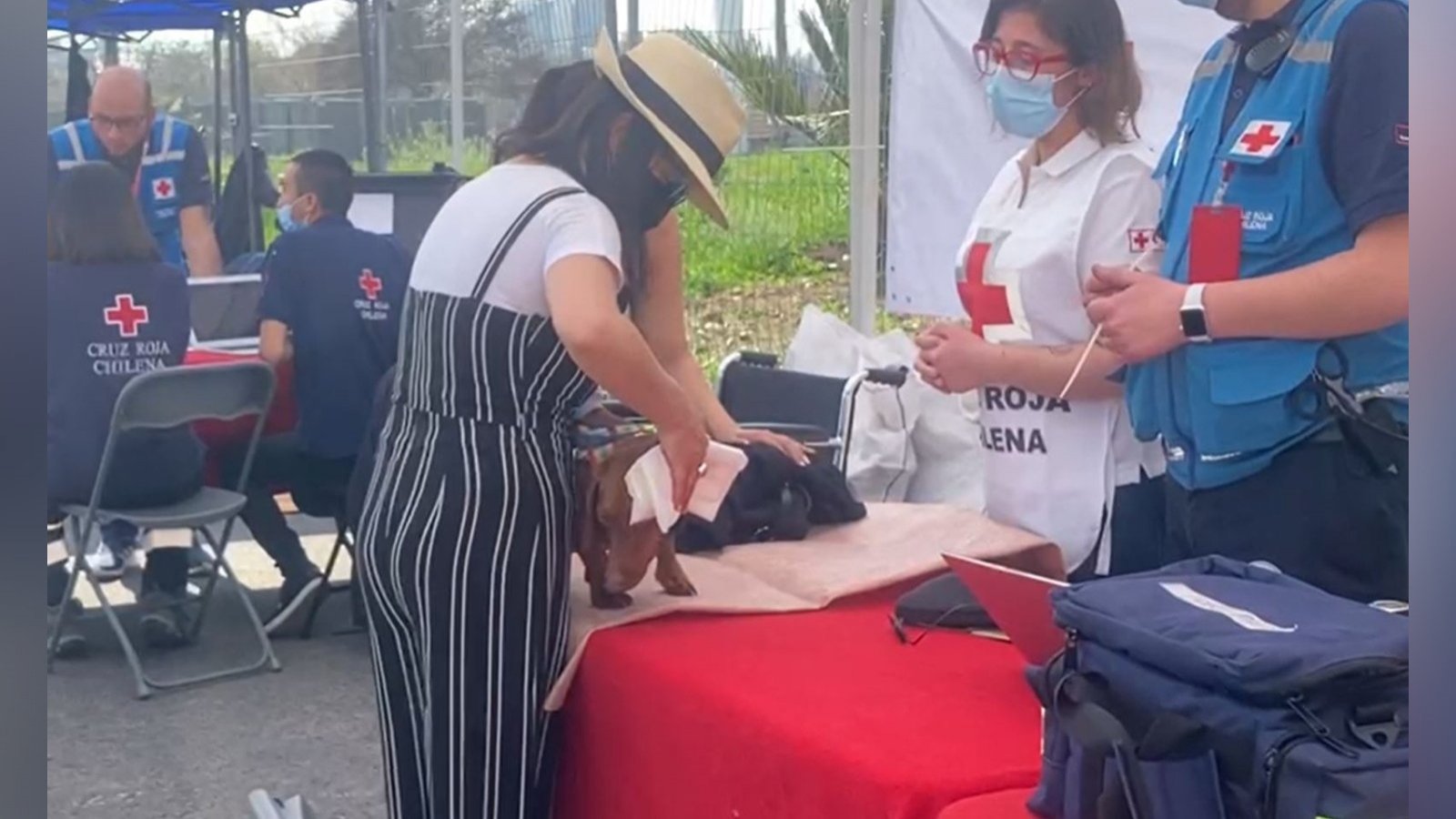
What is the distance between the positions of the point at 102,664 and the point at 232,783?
34.0 inches

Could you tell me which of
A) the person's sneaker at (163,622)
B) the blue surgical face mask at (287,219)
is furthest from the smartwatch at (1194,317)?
the person's sneaker at (163,622)

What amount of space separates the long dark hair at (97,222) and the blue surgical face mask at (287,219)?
41 cm

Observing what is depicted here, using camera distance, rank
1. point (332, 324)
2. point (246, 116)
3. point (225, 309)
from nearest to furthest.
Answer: point (332, 324)
point (225, 309)
point (246, 116)

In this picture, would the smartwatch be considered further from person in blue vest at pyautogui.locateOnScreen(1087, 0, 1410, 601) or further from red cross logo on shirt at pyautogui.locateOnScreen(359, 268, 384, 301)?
red cross logo on shirt at pyautogui.locateOnScreen(359, 268, 384, 301)

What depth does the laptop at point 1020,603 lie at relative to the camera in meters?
1.35

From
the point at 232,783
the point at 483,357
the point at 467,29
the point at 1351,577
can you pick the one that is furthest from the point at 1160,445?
the point at 467,29

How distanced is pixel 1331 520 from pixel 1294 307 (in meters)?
0.18

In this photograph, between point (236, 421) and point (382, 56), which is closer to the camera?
point (236, 421)

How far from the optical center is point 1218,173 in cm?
149

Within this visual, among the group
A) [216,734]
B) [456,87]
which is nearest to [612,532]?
[216,734]

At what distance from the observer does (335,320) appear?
380 cm

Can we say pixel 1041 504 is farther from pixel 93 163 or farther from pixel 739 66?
pixel 93 163

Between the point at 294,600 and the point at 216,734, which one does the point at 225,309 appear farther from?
the point at 216,734

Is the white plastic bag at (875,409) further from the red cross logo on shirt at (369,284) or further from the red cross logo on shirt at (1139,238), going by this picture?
the red cross logo on shirt at (1139,238)
